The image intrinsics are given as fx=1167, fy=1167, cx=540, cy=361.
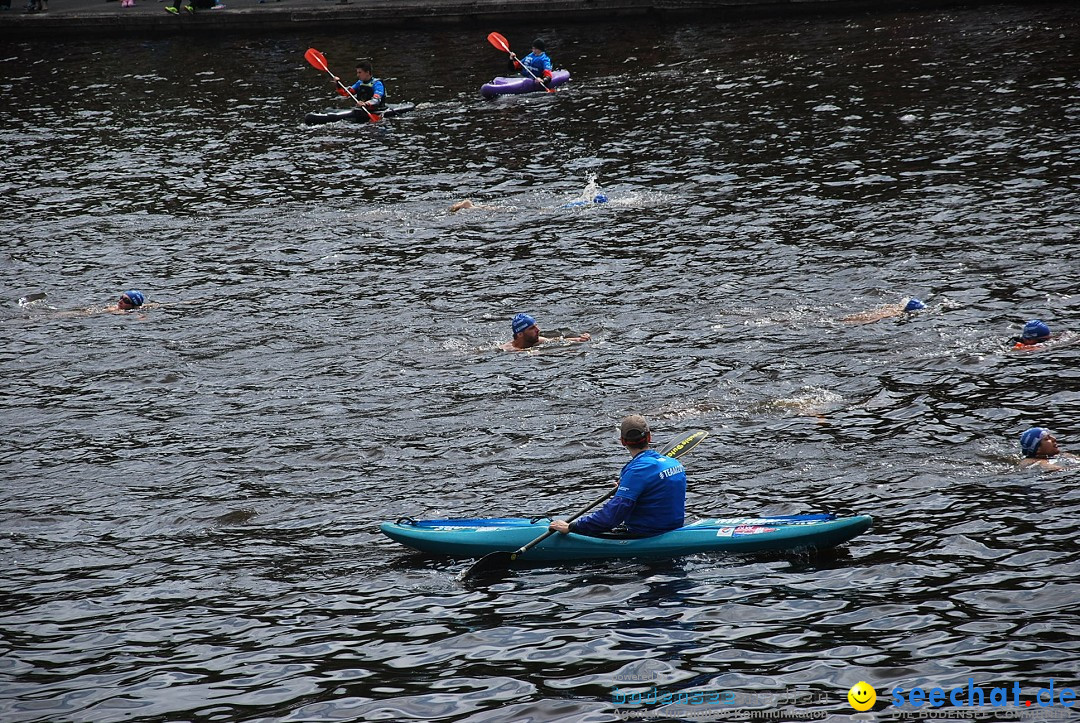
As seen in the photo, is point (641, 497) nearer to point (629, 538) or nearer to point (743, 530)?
point (629, 538)

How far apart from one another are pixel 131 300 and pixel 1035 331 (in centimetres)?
1484

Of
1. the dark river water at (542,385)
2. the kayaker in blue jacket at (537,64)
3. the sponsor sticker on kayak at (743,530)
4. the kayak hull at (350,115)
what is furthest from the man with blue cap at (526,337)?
the kayaker in blue jacket at (537,64)

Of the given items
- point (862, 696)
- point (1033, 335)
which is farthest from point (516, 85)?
point (862, 696)

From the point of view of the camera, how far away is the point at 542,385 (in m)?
17.0

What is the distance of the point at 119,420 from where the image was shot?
16656 millimetres

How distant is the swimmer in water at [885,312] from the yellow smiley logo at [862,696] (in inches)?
363

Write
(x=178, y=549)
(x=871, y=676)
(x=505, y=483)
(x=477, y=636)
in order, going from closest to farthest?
(x=871, y=676) < (x=477, y=636) < (x=178, y=549) < (x=505, y=483)

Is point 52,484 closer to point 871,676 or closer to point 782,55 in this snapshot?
point 871,676

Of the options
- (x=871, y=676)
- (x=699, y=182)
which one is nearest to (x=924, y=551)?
(x=871, y=676)

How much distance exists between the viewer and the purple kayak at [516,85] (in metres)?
34.1

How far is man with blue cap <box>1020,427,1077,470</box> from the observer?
13.1 metres

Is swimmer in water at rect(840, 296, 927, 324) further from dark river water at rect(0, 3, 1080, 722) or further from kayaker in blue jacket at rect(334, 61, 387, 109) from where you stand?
kayaker in blue jacket at rect(334, 61, 387, 109)

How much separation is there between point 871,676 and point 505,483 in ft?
18.3

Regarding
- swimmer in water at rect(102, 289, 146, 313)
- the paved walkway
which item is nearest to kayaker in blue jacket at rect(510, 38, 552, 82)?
the paved walkway
